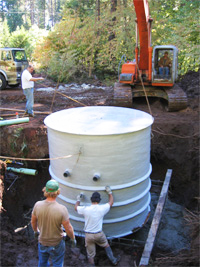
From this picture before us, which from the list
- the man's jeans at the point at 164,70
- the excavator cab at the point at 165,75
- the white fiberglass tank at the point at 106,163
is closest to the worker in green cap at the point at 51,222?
the white fiberglass tank at the point at 106,163

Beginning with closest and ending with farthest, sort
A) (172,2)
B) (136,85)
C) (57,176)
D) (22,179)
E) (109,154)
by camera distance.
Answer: (109,154) < (57,176) < (22,179) < (136,85) < (172,2)

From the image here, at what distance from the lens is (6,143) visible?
779cm

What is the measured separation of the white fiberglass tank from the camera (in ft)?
15.1

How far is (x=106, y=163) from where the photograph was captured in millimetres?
4660

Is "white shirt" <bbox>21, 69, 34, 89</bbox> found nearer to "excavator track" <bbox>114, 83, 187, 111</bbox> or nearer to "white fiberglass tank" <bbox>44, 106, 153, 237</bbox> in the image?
"white fiberglass tank" <bbox>44, 106, 153, 237</bbox>

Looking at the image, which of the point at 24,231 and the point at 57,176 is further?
the point at 24,231

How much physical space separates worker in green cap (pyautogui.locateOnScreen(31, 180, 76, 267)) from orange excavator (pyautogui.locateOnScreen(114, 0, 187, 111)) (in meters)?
6.06

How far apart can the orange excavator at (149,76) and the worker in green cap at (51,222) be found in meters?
6.06

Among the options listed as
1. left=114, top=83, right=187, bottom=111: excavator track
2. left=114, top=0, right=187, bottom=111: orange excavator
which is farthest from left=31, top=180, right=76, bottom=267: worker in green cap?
left=114, top=83, right=187, bottom=111: excavator track

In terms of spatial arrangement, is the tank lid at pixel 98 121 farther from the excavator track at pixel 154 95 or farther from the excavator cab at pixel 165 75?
the excavator cab at pixel 165 75

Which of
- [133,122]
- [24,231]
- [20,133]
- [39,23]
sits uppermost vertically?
[39,23]

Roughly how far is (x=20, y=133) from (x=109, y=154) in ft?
13.2

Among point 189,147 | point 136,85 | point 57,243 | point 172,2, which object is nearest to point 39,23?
point 172,2

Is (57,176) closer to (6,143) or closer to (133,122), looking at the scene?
(133,122)
